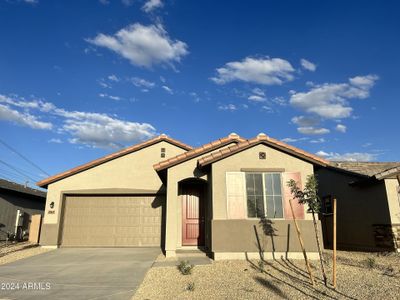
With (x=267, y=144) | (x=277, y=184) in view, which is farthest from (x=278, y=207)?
(x=267, y=144)

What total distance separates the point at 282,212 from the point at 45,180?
10.6 metres

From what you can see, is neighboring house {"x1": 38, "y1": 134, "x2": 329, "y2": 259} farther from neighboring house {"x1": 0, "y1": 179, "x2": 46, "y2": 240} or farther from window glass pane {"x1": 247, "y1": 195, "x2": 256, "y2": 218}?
neighboring house {"x1": 0, "y1": 179, "x2": 46, "y2": 240}

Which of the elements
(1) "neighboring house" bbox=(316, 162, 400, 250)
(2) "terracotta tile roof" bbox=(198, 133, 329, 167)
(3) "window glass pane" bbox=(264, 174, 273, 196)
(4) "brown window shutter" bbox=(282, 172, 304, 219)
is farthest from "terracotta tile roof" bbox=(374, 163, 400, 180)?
(3) "window glass pane" bbox=(264, 174, 273, 196)

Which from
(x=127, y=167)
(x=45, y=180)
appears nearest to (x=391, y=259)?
(x=127, y=167)

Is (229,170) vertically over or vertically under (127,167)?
under

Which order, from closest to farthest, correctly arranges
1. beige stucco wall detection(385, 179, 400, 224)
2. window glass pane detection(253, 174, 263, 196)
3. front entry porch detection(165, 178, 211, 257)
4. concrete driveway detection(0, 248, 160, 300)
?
concrete driveway detection(0, 248, 160, 300) < window glass pane detection(253, 174, 263, 196) < beige stucco wall detection(385, 179, 400, 224) < front entry porch detection(165, 178, 211, 257)

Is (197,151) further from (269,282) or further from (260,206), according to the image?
(269,282)

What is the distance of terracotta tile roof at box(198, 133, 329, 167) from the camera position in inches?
397

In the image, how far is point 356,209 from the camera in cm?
1356

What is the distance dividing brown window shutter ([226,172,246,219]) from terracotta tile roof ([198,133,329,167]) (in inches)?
27.8

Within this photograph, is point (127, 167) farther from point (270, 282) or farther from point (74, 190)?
point (270, 282)

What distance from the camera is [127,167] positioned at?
14703 mm

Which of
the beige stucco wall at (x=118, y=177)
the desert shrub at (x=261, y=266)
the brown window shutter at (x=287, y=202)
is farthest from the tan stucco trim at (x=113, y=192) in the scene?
the desert shrub at (x=261, y=266)

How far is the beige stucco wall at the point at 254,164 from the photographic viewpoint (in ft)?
32.7
